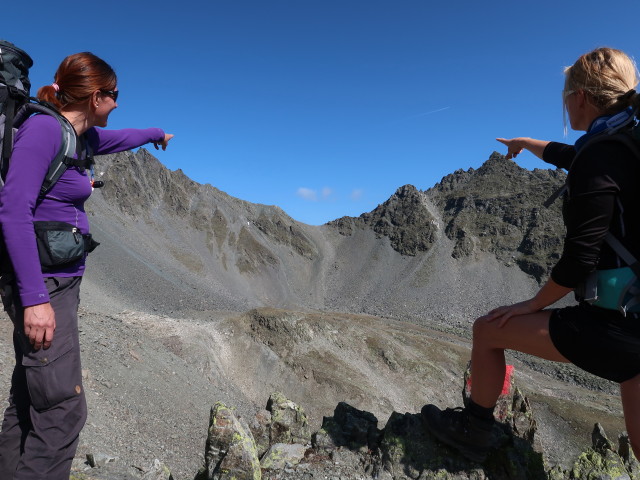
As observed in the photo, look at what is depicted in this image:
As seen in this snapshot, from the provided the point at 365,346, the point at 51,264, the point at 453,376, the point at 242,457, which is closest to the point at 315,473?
the point at 242,457

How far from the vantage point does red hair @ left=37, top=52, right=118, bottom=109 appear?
398 cm

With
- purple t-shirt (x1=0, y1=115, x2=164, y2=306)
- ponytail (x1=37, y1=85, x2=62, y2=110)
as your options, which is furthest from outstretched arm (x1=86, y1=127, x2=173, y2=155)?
purple t-shirt (x1=0, y1=115, x2=164, y2=306)

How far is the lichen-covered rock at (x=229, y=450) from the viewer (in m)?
6.47

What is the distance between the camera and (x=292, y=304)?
128125mm

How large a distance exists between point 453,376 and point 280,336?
71.4 ft

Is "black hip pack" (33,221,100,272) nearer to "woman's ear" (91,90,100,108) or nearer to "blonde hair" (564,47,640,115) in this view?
"woman's ear" (91,90,100,108)

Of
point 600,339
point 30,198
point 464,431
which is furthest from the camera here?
point 464,431

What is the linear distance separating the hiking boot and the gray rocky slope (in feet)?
21.0

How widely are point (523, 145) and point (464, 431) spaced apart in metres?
4.68

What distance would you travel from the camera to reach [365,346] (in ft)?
147

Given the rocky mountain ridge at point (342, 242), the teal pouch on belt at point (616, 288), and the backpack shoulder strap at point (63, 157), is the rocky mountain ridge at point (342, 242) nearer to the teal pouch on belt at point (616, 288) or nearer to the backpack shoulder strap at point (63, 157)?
the backpack shoulder strap at point (63, 157)

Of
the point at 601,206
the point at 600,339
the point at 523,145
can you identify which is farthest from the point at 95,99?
the point at 523,145

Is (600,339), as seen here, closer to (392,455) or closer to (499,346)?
(499,346)

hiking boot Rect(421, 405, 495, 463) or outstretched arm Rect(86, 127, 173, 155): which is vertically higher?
outstretched arm Rect(86, 127, 173, 155)
